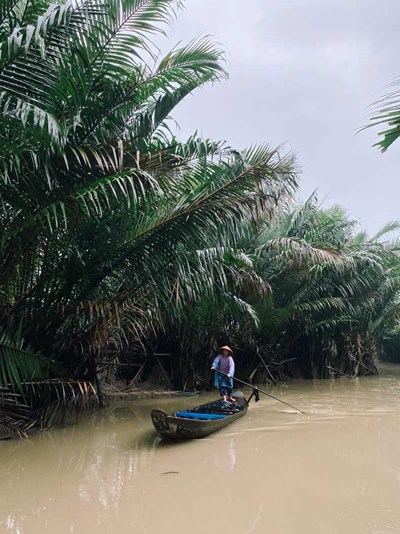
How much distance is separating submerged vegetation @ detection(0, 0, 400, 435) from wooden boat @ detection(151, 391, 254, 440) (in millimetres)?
1275

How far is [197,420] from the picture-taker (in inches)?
281

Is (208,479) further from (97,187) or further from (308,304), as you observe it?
(308,304)

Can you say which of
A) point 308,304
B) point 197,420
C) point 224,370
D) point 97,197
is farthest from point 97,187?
point 308,304

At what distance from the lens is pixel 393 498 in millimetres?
4945

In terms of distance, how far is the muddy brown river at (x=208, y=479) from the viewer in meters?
4.32

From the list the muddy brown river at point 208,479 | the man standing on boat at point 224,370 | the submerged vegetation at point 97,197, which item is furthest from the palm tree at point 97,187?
the man standing on boat at point 224,370

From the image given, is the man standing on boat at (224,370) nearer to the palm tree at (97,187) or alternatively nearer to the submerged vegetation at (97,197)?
the submerged vegetation at (97,197)

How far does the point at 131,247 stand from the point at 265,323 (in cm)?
736

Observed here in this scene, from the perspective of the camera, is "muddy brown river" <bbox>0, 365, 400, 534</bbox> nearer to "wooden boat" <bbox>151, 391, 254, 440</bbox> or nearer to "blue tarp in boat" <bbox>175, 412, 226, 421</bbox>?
"wooden boat" <bbox>151, 391, 254, 440</bbox>

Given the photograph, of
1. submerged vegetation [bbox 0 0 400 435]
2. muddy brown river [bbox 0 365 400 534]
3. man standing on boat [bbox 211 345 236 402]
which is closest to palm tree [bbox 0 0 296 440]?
submerged vegetation [bbox 0 0 400 435]

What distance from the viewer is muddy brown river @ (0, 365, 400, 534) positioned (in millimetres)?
4320

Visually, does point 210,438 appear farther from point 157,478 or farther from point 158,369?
point 158,369

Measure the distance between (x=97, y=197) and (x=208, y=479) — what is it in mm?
3628

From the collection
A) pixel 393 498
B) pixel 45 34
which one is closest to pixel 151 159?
pixel 45 34
